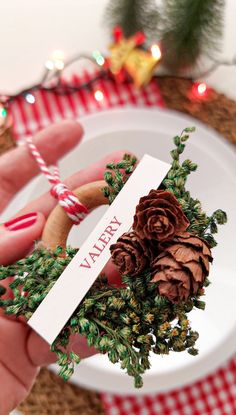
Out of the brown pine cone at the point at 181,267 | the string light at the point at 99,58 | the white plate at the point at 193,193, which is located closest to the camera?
the brown pine cone at the point at 181,267

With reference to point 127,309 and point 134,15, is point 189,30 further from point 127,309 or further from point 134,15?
point 127,309

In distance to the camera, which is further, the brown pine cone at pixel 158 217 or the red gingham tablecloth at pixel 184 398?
the red gingham tablecloth at pixel 184 398

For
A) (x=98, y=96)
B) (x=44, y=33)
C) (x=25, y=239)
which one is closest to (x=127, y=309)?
(x=25, y=239)

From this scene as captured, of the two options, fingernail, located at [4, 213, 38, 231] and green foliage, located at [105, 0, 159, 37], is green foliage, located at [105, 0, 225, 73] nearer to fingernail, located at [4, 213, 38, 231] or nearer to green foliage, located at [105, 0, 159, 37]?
green foliage, located at [105, 0, 159, 37]

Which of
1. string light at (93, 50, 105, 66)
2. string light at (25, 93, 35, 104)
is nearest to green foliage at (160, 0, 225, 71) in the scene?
string light at (93, 50, 105, 66)

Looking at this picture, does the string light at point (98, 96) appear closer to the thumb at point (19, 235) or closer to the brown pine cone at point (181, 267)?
the thumb at point (19, 235)

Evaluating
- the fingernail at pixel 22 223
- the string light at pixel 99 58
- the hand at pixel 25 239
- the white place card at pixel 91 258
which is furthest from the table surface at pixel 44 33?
the white place card at pixel 91 258

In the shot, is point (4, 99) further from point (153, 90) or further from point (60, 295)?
point (60, 295)
